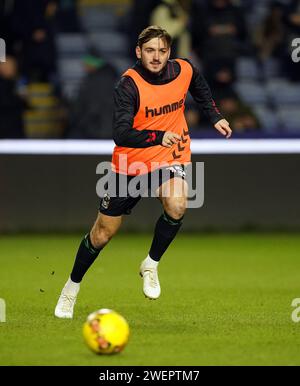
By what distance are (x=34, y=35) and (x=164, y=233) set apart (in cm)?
807

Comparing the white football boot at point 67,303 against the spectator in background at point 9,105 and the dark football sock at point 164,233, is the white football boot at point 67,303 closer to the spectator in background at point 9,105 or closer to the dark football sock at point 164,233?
Result: the dark football sock at point 164,233

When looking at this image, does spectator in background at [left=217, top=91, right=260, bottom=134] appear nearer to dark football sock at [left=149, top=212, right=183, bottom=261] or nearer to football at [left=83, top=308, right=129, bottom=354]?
dark football sock at [left=149, top=212, right=183, bottom=261]

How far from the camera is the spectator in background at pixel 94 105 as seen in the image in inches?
627

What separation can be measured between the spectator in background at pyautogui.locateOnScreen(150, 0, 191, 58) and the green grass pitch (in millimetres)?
2878

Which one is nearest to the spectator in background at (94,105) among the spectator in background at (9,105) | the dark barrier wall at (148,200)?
the dark barrier wall at (148,200)

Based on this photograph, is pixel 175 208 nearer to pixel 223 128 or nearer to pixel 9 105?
pixel 223 128

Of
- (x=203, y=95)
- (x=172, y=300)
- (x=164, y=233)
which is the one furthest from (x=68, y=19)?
(x=164, y=233)

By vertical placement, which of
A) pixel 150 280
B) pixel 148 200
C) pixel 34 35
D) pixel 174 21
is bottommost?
pixel 150 280

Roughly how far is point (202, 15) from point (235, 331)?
945cm

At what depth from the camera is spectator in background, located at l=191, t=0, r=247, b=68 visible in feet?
56.8

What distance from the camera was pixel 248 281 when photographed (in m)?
12.0

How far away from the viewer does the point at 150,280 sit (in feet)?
30.8
